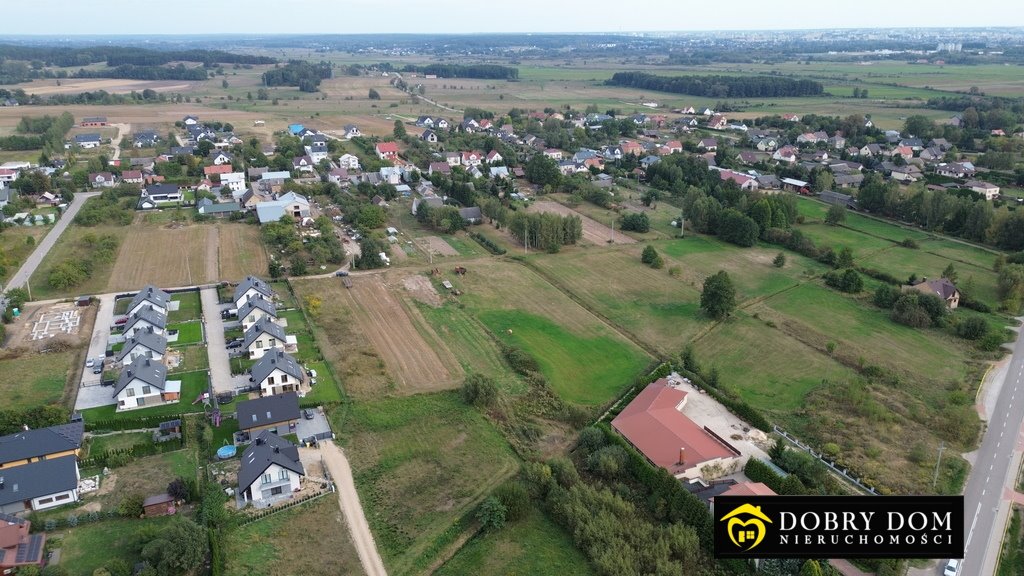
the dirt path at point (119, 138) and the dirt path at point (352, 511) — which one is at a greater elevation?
the dirt path at point (119, 138)

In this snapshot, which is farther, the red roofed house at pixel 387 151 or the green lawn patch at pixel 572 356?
the red roofed house at pixel 387 151

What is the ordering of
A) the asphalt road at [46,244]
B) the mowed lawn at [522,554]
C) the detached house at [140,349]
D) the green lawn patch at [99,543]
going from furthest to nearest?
the asphalt road at [46,244] < the detached house at [140,349] < the mowed lawn at [522,554] < the green lawn patch at [99,543]

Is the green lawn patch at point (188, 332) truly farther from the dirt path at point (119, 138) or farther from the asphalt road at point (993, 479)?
the dirt path at point (119, 138)

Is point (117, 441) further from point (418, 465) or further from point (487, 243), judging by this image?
point (487, 243)

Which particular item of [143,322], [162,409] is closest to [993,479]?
[162,409]

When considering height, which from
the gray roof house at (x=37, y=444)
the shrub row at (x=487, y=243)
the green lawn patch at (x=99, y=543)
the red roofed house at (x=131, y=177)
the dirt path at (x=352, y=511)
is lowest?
the dirt path at (x=352, y=511)

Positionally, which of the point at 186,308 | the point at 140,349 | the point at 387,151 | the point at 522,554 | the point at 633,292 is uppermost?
the point at 387,151

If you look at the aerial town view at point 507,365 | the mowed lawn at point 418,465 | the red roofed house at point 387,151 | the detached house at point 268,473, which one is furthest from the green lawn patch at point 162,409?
the red roofed house at point 387,151
